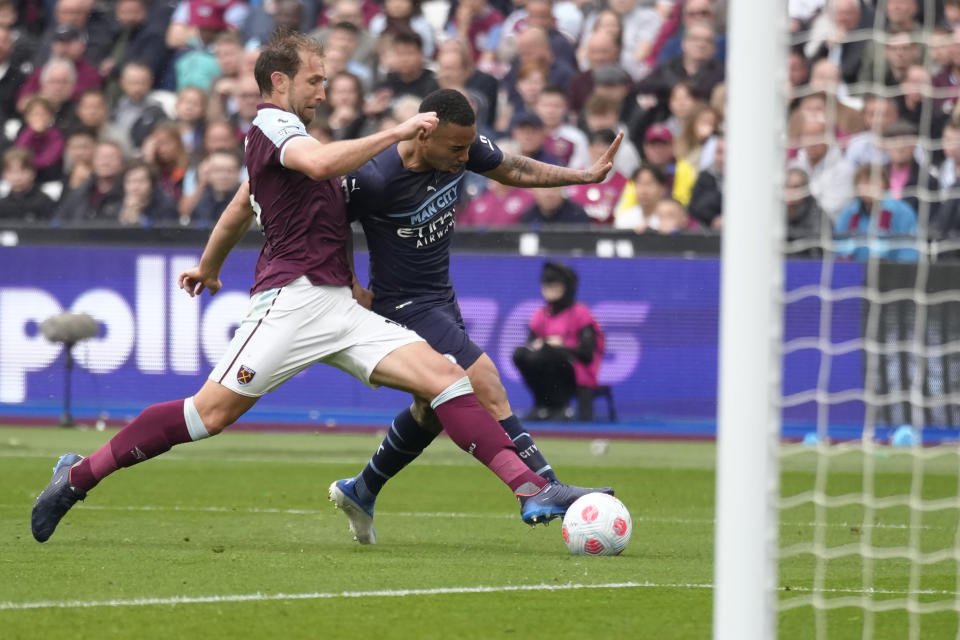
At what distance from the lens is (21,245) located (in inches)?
570

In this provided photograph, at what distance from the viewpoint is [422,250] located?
7730 mm

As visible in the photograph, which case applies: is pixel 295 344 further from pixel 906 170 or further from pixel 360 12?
pixel 360 12

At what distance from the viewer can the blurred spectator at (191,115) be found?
1697 cm

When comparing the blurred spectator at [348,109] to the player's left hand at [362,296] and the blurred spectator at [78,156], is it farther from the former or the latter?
the player's left hand at [362,296]

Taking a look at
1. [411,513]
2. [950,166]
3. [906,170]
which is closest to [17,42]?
[950,166]

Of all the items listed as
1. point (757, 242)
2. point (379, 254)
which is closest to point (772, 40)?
point (757, 242)

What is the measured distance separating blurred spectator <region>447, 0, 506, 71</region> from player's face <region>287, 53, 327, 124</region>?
1058cm

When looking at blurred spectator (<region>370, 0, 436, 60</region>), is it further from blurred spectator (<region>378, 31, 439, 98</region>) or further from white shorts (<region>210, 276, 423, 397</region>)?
white shorts (<region>210, 276, 423, 397</region>)

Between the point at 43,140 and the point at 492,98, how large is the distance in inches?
186

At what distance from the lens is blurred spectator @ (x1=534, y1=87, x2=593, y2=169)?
50.2 feet

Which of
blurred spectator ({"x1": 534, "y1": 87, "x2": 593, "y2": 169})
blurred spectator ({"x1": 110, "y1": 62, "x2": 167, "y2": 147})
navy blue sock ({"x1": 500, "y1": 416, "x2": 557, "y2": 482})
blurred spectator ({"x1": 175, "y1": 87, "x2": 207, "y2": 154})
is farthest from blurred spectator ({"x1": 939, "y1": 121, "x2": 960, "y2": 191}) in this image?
blurred spectator ({"x1": 110, "y1": 62, "x2": 167, "y2": 147})

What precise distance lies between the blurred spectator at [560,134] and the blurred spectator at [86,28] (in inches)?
228

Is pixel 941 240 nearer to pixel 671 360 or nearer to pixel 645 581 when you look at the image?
pixel 671 360

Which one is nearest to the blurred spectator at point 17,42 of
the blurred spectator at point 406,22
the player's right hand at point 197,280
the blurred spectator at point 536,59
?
the blurred spectator at point 406,22
